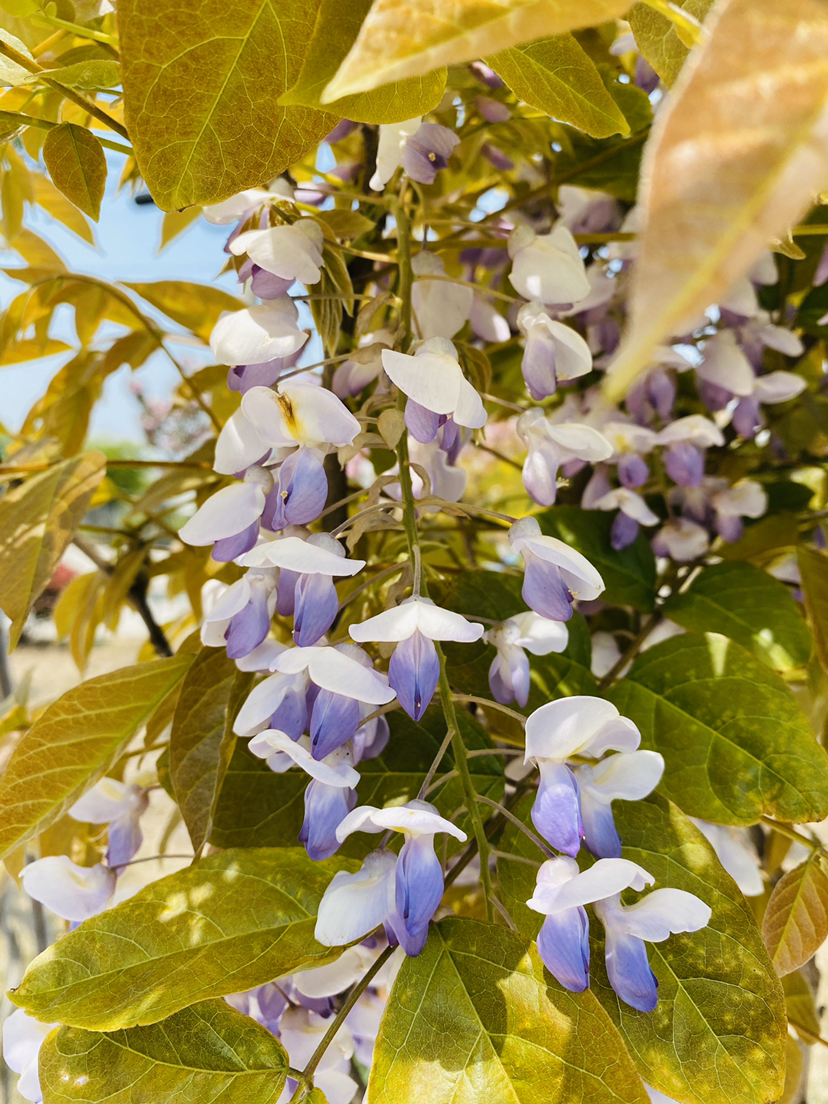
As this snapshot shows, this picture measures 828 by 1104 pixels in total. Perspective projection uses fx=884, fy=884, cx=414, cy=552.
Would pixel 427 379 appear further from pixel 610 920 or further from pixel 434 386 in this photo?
pixel 610 920

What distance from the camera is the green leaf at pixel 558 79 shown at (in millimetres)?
275

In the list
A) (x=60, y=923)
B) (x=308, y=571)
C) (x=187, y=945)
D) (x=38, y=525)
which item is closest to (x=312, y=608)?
(x=308, y=571)

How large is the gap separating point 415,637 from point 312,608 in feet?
0.13

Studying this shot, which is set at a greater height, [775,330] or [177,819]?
[775,330]

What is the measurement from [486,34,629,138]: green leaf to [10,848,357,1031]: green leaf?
272mm

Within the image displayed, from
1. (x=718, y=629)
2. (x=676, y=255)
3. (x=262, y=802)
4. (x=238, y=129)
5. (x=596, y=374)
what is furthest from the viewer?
(x=596, y=374)

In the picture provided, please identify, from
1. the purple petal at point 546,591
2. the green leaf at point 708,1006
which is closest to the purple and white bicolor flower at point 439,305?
the purple petal at point 546,591

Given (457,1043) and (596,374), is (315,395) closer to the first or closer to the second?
(457,1043)

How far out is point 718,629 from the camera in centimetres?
50

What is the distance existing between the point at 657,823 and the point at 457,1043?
117 millimetres

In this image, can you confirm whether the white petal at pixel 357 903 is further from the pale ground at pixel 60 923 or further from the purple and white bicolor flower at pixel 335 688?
the pale ground at pixel 60 923

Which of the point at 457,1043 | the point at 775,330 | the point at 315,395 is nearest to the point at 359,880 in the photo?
the point at 457,1043

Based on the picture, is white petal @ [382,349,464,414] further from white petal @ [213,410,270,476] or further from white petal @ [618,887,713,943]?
white petal @ [618,887,713,943]

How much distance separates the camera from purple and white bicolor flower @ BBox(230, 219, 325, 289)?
323mm
